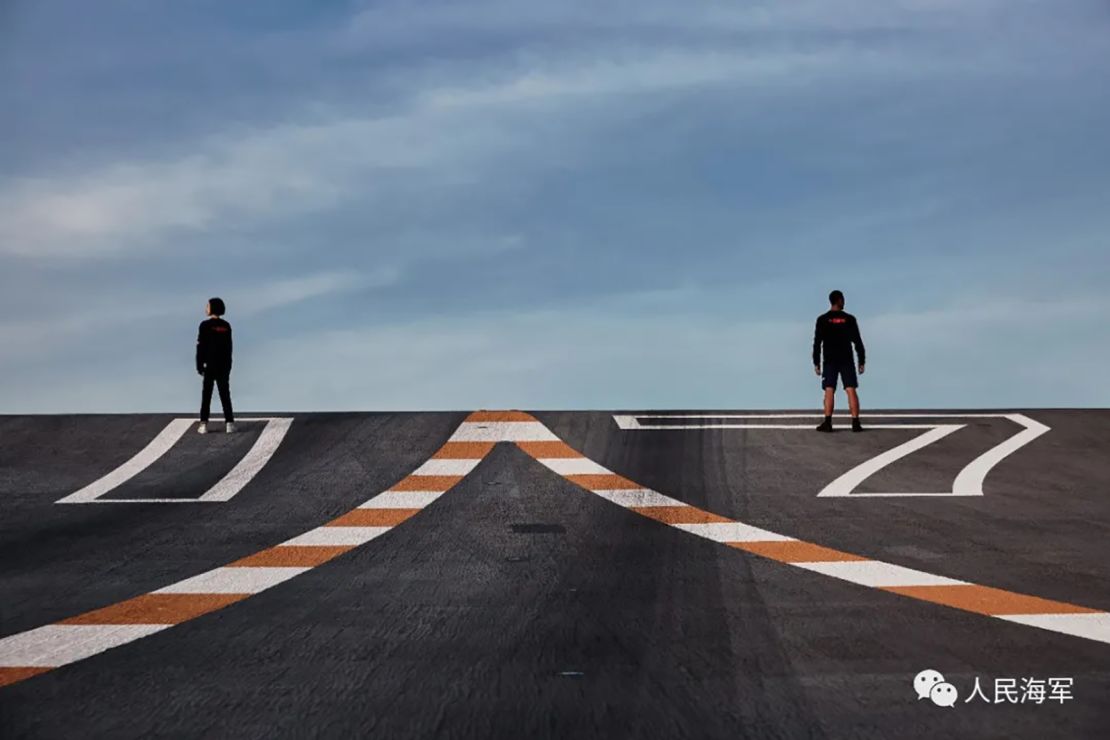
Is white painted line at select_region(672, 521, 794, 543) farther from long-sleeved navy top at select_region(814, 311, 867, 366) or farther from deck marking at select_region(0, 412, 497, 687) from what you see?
long-sleeved navy top at select_region(814, 311, 867, 366)

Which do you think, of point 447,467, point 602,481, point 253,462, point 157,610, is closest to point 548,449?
point 447,467

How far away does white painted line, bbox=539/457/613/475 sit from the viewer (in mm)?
13344

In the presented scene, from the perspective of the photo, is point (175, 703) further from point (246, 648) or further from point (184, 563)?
point (184, 563)

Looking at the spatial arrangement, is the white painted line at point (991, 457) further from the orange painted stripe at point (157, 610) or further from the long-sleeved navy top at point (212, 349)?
the long-sleeved navy top at point (212, 349)

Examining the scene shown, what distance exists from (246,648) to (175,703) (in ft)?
3.12

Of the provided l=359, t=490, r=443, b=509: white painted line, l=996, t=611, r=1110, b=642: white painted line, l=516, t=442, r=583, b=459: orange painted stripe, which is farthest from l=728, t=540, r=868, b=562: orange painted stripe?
l=516, t=442, r=583, b=459: orange painted stripe

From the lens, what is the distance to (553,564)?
805cm

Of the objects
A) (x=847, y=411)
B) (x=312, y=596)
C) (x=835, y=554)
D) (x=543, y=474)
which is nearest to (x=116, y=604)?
(x=312, y=596)

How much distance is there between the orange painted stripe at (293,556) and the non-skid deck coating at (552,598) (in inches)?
1.6

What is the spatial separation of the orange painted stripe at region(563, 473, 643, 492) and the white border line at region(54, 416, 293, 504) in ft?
12.6

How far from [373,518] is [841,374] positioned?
9029 millimetres

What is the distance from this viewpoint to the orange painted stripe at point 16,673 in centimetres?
498

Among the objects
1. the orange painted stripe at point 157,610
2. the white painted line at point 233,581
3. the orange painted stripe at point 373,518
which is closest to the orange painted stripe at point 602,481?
the orange painted stripe at point 373,518

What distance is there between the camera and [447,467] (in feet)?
45.4
